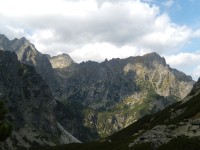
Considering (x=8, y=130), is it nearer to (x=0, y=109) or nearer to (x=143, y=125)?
(x=0, y=109)

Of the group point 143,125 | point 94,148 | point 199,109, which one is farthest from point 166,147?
point 143,125

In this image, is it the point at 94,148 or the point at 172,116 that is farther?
the point at 172,116

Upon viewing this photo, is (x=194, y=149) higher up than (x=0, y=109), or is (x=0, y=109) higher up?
(x=0, y=109)

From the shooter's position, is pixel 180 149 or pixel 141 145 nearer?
pixel 180 149

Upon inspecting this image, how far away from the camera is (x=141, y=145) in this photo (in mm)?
101375

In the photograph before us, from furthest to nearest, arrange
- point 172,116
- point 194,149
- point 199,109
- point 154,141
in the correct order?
point 172,116
point 199,109
point 154,141
point 194,149

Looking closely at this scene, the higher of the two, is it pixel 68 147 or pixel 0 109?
pixel 0 109

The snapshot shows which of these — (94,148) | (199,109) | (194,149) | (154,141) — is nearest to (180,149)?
(194,149)

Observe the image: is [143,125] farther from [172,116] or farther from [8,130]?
[8,130]

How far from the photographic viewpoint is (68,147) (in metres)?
191

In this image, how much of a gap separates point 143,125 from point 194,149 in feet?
383

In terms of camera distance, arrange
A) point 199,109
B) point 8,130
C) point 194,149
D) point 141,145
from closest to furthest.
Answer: point 8,130 < point 194,149 < point 141,145 < point 199,109

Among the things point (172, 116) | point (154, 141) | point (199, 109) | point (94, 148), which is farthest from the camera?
point (172, 116)

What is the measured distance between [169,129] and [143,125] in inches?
3636
